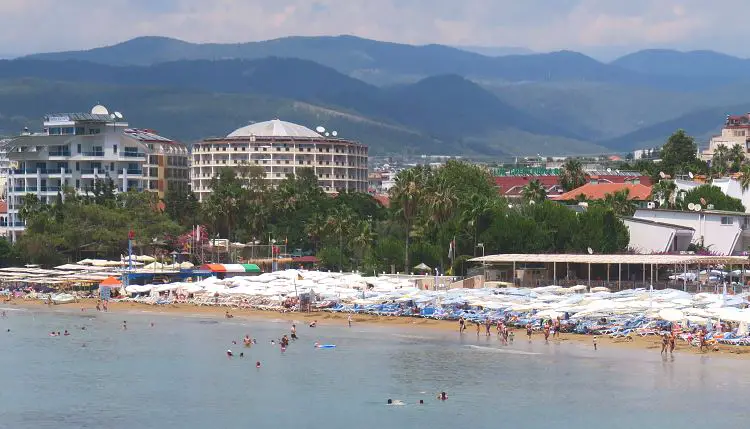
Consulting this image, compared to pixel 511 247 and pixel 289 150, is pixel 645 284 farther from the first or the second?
pixel 289 150

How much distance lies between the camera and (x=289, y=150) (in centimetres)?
19488

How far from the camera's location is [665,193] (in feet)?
437

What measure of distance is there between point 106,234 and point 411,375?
62009mm

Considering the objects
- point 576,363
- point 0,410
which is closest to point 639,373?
point 576,363

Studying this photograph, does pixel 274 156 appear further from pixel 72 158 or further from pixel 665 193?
pixel 665 193

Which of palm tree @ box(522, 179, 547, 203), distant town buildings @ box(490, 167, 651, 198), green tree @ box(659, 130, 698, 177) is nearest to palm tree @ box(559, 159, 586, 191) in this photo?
distant town buildings @ box(490, 167, 651, 198)

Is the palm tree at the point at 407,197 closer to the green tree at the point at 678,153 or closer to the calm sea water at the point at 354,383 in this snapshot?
the calm sea water at the point at 354,383

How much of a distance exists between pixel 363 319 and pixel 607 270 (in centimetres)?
1963

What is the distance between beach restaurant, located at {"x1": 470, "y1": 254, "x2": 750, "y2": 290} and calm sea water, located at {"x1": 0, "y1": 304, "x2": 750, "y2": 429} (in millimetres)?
16349

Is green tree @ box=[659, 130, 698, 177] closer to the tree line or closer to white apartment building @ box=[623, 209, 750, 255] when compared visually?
the tree line

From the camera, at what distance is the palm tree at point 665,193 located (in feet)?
436

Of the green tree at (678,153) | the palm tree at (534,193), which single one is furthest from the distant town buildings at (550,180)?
the palm tree at (534,193)

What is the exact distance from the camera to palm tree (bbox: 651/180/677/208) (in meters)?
133

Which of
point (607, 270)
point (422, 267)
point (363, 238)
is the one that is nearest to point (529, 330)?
point (607, 270)
